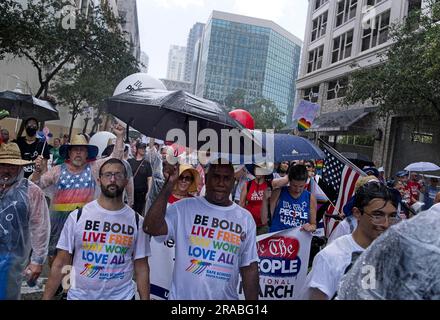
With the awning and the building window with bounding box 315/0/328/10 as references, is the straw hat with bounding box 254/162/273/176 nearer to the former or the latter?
the awning

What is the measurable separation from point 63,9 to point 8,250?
16.7 metres

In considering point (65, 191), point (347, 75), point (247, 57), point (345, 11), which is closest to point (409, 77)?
point (347, 75)

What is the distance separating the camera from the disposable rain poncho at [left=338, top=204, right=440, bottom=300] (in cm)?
130

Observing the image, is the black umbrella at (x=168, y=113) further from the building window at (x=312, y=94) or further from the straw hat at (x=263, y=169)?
the building window at (x=312, y=94)

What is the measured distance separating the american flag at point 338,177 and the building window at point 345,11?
24685 mm

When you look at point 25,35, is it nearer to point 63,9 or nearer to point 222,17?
point 63,9

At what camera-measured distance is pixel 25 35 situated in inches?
536

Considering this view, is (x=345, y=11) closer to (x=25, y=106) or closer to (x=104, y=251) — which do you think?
(x=25, y=106)

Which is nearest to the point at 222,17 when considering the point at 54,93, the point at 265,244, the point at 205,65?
the point at 205,65

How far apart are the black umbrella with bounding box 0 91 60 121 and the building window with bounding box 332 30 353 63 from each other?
2231 cm

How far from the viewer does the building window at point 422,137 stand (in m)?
20.4

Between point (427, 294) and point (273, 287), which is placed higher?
point (427, 294)
